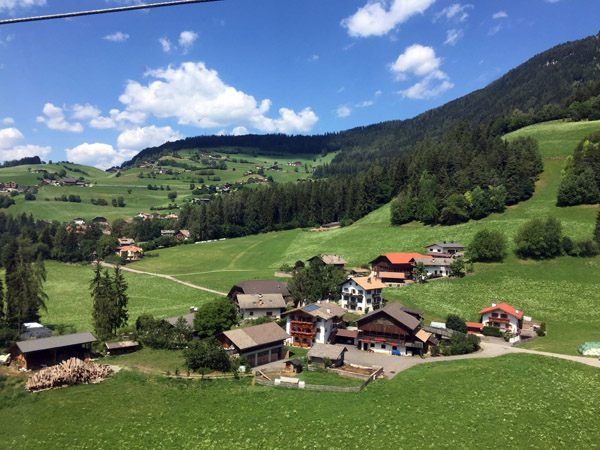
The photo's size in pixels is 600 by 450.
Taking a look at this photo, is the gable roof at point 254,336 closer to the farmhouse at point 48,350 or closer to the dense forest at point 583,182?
the farmhouse at point 48,350

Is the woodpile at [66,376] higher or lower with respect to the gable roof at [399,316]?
higher

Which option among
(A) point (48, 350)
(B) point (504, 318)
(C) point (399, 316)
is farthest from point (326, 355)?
(A) point (48, 350)

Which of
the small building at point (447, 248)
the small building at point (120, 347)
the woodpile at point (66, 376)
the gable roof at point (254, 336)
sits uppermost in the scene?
the small building at point (447, 248)

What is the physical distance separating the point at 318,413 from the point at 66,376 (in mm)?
26715

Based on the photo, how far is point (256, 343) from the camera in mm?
48156

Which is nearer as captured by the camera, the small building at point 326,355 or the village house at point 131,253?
→ the small building at point 326,355

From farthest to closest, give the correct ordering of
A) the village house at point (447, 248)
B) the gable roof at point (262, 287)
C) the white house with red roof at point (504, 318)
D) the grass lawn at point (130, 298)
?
the village house at point (447, 248)
the gable roof at point (262, 287)
the grass lawn at point (130, 298)
the white house with red roof at point (504, 318)

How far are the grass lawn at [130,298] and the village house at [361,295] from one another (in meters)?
31.1

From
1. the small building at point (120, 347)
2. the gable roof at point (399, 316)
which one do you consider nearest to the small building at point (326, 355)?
the gable roof at point (399, 316)

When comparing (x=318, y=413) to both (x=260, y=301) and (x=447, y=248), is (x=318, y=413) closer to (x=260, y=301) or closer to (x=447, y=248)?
(x=260, y=301)

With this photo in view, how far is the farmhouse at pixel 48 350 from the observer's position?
43.9 m

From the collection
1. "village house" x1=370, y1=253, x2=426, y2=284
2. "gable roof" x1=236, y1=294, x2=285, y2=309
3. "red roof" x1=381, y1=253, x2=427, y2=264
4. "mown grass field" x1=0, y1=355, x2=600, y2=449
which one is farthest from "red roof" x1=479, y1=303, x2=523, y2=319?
"gable roof" x1=236, y1=294, x2=285, y2=309

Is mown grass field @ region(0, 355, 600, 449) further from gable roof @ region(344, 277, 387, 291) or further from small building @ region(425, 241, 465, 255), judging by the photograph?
small building @ region(425, 241, 465, 255)

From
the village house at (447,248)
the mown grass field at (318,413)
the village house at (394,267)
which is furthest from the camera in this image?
the village house at (447,248)
